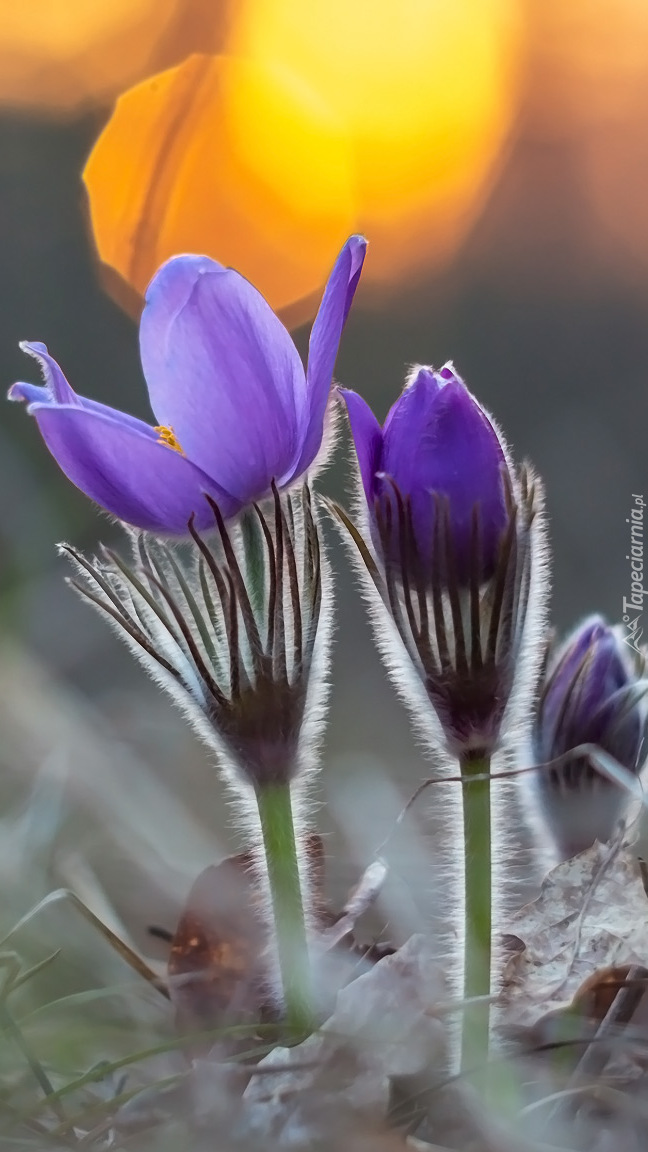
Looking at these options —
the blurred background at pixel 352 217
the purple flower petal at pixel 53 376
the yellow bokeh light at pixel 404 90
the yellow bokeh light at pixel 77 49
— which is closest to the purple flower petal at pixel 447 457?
the purple flower petal at pixel 53 376

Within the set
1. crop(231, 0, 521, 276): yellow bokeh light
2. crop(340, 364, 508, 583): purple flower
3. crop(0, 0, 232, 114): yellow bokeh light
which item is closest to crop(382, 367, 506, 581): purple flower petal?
crop(340, 364, 508, 583): purple flower

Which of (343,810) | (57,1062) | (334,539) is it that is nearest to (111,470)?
(57,1062)

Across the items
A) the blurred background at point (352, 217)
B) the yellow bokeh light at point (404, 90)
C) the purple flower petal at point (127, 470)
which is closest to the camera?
the purple flower petal at point (127, 470)

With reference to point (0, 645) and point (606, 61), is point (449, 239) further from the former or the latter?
point (0, 645)

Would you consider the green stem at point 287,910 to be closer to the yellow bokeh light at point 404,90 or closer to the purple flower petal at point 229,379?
the purple flower petal at point 229,379

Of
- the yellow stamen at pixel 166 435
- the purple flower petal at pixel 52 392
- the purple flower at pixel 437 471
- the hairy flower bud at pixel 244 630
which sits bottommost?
the hairy flower bud at pixel 244 630

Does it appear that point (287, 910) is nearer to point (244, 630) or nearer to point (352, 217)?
point (244, 630)

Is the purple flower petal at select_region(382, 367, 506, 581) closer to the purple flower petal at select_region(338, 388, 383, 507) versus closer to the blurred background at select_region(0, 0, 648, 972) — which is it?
the purple flower petal at select_region(338, 388, 383, 507)
